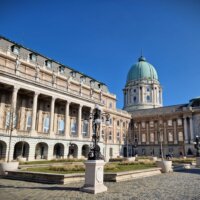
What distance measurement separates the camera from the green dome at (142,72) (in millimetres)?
100188

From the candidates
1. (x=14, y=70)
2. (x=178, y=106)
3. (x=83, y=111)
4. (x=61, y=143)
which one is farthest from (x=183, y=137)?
(x=14, y=70)

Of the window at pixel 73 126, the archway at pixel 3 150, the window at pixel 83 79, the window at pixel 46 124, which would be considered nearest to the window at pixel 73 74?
the window at pixel 83 79

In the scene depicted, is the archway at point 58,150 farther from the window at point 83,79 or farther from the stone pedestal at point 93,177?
the stone pedestal at point 93,177

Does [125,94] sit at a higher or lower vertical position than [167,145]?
higher

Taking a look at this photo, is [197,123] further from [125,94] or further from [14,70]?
[14,70]

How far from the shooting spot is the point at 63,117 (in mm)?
50094

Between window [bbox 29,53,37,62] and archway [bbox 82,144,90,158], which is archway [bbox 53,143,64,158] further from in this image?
window [bbox 29,53,37,62]

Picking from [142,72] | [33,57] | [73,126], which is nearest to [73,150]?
[73,126]

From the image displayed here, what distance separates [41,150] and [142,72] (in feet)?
226

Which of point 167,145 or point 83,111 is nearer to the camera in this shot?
point 83,111

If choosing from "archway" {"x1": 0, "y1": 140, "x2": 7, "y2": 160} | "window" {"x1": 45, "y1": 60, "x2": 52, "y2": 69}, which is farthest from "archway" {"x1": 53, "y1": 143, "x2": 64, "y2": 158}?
"window" {"x1": 45, "y1": 60, "x2": 52, "y2": 69}

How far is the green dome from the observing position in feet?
329

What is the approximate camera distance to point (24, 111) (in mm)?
42281

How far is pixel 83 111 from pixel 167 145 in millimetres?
31923
